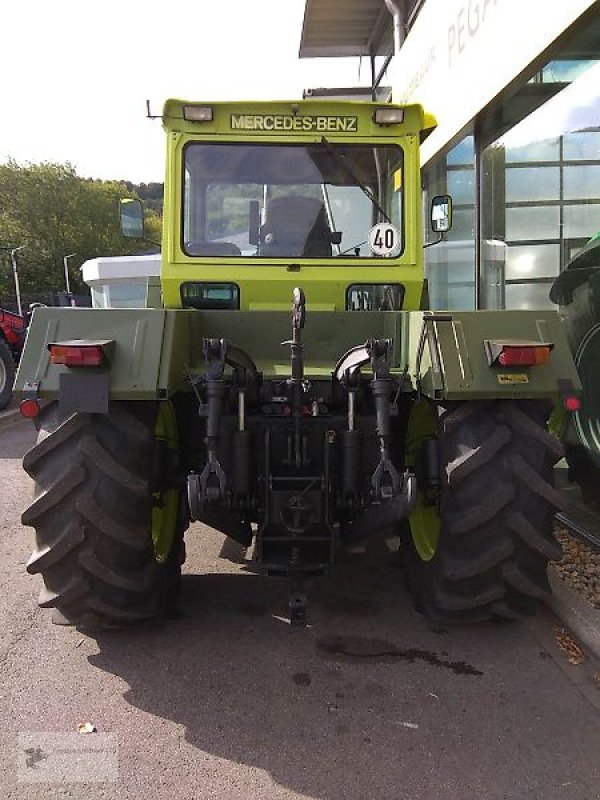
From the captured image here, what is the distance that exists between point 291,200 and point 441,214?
1144 mm

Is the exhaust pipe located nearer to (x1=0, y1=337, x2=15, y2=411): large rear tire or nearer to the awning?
the awning

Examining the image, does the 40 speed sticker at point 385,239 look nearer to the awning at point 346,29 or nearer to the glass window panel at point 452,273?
the glass window panel at point 452,273

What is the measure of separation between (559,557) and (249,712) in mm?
1514

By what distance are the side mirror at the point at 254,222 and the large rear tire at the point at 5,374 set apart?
709 cm

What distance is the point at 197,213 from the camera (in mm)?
4312

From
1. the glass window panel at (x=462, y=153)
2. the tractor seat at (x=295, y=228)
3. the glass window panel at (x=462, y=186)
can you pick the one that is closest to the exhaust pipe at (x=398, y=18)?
the glass window panel at (x=462, y=153)

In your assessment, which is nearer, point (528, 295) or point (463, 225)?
point (528, 295)

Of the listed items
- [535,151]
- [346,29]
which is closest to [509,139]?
[535,151]

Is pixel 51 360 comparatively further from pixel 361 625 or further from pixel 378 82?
pixel 378 82

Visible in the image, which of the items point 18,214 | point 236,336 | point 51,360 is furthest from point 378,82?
point 18,214

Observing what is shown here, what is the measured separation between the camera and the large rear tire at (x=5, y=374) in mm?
10391

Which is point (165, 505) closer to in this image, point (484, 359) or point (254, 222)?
point (254, 222)

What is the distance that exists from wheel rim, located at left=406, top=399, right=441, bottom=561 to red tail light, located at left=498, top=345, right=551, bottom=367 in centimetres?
60

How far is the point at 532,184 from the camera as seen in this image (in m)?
6.16
